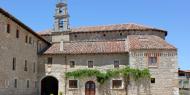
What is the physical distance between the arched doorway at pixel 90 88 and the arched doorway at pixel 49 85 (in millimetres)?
4116

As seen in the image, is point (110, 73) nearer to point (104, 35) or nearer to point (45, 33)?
point (104, 35)

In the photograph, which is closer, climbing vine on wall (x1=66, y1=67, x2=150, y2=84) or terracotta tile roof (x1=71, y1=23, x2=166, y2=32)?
climbing vine on wall (x1=66, y1=67, x2=150, y2=84)

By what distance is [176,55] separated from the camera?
3362 centimetres

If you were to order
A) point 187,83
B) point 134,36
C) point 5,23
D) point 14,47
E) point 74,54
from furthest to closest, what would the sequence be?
point 187,83
point 134,36
point 74,54
point 14,47
point 5,23

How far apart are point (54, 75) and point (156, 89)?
11093 millimetres

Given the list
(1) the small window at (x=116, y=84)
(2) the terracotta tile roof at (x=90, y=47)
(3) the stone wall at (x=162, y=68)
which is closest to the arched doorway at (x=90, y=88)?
(1) the small window at (x=116, y=84)

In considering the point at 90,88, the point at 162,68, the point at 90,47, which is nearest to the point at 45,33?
the point at 90,47

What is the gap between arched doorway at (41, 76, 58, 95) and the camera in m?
37.0

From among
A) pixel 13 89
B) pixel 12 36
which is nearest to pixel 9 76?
pixel 13 89

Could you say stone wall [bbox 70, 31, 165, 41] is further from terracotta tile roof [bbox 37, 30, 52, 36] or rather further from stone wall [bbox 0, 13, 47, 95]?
stone wall [bbox 0, 13, 47, 95]

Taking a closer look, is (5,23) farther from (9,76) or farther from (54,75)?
(54,75)

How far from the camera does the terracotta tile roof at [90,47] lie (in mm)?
35469

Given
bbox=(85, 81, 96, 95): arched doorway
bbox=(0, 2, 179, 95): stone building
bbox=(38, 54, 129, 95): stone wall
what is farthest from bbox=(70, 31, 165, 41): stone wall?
bbox=(85, 81, 96, 95): arched doorway

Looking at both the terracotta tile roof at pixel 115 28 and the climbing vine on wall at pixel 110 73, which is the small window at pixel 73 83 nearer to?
the climbing vine on wall at pixel 110 73
